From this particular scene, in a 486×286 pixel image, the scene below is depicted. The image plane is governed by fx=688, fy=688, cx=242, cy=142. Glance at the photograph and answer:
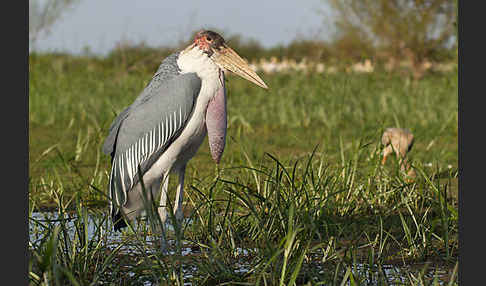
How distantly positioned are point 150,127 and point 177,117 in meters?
0.20

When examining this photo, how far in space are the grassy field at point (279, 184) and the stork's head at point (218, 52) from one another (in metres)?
0.52

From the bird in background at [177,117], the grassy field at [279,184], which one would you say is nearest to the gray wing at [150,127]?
the bird in background at [177,117]

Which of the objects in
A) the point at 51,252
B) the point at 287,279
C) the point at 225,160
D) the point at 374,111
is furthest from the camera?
the point at 374,111

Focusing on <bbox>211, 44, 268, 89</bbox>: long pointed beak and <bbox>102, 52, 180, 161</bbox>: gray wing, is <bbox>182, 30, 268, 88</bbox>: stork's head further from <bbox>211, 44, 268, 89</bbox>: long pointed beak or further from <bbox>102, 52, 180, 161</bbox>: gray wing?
<bbox>102, 52, 180, 161</bbox>: gray wing

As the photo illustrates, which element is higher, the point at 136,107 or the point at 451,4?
the point at 451,4

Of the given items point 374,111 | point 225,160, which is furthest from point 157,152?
point 374,111

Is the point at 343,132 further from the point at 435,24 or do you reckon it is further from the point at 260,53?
the point at 260,53

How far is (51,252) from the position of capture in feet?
7.57

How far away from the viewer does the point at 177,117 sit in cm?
338

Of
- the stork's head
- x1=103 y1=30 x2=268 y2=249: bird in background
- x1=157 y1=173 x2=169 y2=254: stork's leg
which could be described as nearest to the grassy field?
x1=157 y1=173 x2=169 y2=254: stork's leg

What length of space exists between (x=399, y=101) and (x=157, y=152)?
7382mm

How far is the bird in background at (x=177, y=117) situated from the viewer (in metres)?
3.38

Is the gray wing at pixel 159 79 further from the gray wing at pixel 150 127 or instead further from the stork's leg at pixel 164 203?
the stork's leg at pixel 164 203

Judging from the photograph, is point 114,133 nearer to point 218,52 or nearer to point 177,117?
point 177,117
